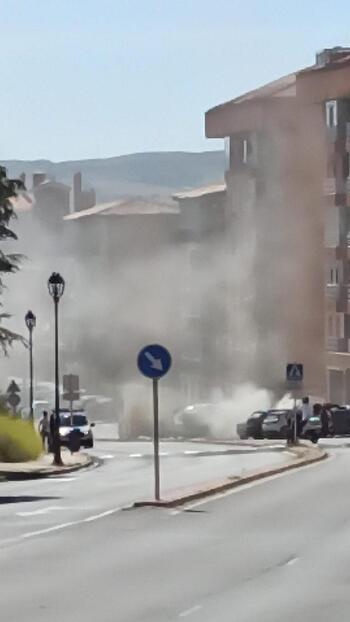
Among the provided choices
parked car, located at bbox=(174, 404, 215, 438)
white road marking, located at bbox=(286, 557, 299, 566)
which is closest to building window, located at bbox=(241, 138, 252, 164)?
parked car, located at bbox=(174, 404, 215, 438)

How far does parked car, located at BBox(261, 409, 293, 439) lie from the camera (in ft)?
275

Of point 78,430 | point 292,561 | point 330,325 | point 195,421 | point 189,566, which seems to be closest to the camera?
point 189,566

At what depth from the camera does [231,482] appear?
37.0 meters

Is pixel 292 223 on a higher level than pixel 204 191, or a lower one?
lower

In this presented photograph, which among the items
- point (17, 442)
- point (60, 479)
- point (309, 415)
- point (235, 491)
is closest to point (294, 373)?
point (17, 442)

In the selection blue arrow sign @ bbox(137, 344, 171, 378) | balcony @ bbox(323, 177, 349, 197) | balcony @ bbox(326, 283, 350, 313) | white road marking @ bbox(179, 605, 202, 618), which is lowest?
white road marking @ bbox(179, 605, 202, 618)

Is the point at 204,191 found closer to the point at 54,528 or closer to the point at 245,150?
the point at 245,150

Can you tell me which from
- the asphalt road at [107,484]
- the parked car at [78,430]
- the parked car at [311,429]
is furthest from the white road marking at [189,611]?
the parked car at [311,429]

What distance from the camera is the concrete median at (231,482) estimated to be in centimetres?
3147

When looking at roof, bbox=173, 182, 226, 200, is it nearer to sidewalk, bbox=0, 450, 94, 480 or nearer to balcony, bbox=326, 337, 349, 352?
balcony, bbox=326, 337, 349, 352

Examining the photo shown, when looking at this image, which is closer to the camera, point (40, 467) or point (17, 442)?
point (40, 467)

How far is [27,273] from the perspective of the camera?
629 feet

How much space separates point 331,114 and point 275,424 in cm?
3456

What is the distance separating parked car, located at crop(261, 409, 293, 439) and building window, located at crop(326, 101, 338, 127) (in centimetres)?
3287
